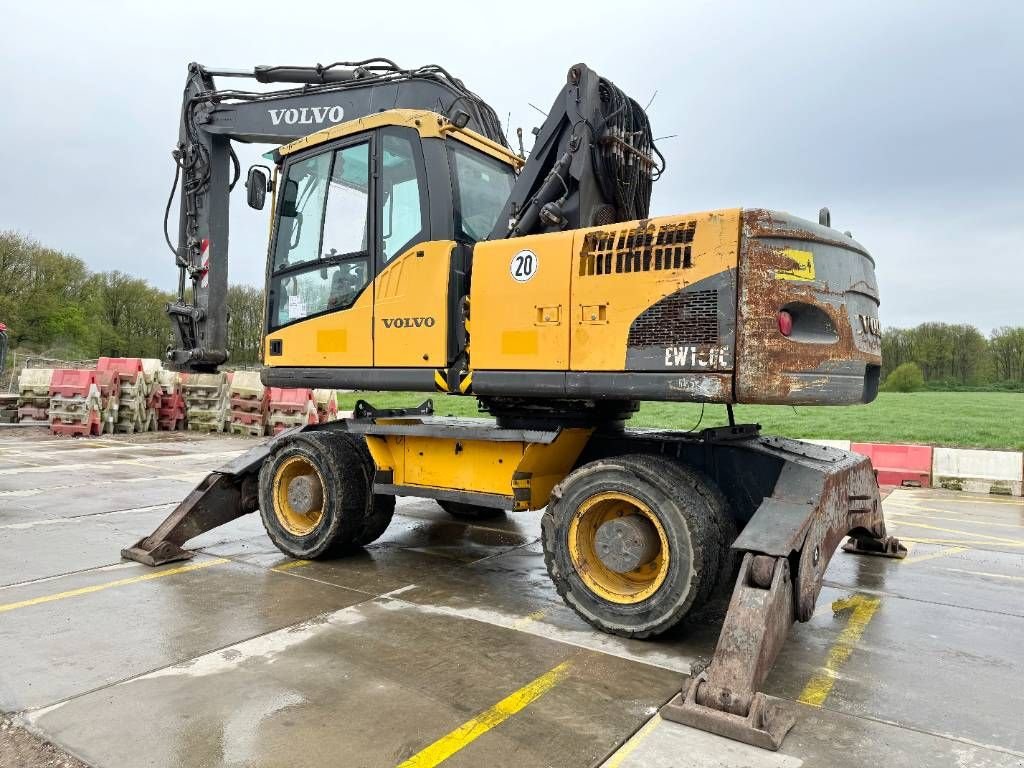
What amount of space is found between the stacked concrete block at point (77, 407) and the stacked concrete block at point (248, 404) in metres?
3.03

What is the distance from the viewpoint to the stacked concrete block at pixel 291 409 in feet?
59.6

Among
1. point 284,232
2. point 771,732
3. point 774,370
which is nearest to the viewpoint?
point 771,732

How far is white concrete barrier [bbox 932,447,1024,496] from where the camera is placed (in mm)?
11562

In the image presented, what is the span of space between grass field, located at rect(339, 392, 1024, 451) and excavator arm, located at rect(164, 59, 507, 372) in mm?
6662

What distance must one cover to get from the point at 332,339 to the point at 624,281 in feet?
8.75

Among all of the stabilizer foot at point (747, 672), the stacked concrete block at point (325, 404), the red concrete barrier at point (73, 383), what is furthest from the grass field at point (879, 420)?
the stabilizer foot at point (747, 672)

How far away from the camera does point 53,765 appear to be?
3.09 meters

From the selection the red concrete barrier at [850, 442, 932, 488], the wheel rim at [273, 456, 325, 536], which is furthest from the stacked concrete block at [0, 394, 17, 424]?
the red concrete barrier at [850, 442, 932, 488]

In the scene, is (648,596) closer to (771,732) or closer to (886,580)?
(771,732)

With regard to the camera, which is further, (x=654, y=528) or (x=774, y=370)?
(x=654, y=528)

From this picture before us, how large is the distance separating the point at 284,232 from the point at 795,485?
4746 millimetres

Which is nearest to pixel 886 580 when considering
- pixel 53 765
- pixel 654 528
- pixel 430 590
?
pixel 654 528

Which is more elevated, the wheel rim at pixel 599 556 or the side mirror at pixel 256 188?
the side mirror at pixel 256 188

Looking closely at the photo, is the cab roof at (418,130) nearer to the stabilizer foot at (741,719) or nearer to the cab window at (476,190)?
the cab window at (476,190)
